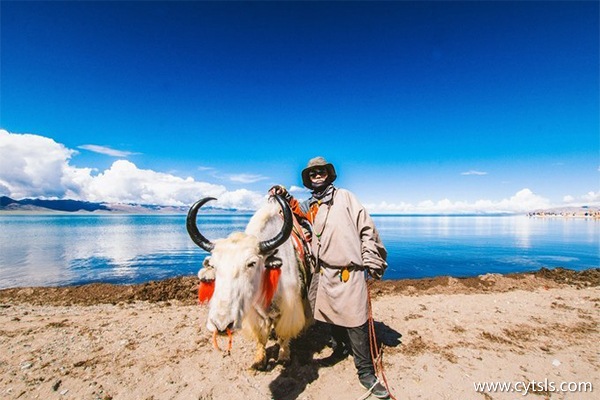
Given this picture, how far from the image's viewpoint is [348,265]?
10.7 feet

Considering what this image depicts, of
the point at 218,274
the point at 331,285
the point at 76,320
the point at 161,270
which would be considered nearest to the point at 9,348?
the point at 76,320

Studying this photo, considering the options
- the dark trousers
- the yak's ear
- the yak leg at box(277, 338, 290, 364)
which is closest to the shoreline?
the yak leg at box(277, 338, 290, 364)

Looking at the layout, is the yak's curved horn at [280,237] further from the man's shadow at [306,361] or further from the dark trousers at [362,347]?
the man's shadow at [306,361]

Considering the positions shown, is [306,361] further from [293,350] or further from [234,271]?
[234,271]

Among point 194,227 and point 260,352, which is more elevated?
point 194,227

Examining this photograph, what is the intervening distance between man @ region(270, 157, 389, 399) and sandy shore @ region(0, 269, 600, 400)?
0.59 metres

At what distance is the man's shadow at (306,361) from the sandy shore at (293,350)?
0.06 ft

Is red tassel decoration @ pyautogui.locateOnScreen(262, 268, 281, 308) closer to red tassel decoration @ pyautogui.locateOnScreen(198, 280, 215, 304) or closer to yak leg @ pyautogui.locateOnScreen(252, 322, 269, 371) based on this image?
red tassel decoration @ pyautogui.locateOnScreen(198, 280, 215, 304)

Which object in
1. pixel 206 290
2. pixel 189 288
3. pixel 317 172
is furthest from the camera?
pixel 189 288

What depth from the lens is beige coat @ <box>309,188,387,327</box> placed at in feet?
10.7

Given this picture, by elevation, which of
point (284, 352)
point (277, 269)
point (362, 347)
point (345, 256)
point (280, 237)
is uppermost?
point (280, 237)

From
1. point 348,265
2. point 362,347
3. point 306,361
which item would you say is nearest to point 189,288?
point 306,361

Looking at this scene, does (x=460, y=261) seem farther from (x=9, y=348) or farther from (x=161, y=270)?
(x=9, y=348)

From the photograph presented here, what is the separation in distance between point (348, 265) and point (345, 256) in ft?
0.35
